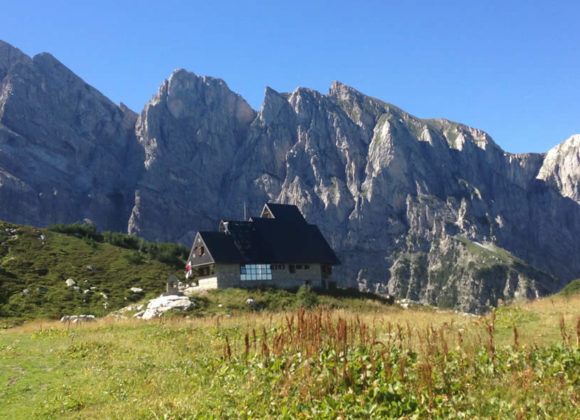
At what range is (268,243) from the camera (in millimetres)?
68750

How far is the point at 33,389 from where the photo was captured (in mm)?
13898

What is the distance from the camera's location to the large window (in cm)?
6406

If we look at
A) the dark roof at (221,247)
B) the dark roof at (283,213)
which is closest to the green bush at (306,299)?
the dark roof at (221,247)

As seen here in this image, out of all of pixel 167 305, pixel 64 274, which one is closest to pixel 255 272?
pixel 167 305

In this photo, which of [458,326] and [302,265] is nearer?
[458,326]

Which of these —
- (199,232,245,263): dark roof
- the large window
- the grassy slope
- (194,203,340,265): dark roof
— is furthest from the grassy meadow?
(194,203,340,265): dark roof

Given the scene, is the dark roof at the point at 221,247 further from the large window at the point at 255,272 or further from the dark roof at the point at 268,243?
the large window at the point at 255,272

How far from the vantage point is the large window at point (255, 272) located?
64062 millimetres

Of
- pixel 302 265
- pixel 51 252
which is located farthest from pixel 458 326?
pixel 51 252

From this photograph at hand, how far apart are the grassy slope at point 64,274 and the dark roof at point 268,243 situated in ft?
30.7

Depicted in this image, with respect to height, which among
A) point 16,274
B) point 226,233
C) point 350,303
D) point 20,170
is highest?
point 20,170

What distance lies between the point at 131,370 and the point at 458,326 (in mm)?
11206

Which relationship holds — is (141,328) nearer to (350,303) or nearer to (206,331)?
(206,331)

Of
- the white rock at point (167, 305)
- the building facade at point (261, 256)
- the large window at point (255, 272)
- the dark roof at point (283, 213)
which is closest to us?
the white rock at point (167, 305)
